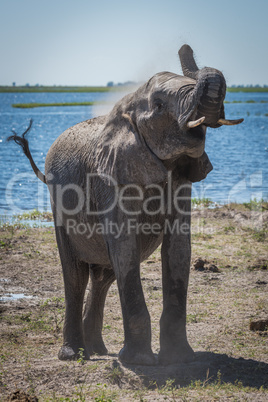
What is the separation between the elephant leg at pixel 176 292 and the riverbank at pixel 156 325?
0.18 metres

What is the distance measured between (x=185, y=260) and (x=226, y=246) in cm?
497

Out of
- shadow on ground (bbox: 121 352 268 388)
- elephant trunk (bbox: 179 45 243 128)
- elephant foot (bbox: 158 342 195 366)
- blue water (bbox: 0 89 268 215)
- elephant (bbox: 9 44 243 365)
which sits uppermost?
blue water (bbox: 0 89 268 215)

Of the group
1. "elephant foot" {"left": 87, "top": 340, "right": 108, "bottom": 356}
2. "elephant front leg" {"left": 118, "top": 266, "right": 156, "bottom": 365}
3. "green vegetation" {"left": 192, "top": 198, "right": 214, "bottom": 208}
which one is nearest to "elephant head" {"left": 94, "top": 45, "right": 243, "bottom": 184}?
"elephant front leg" {"left": 118, "top": 266, "right": 156, "bottom": 365}

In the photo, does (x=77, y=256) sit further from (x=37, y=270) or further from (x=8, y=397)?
(x=37, y=270)

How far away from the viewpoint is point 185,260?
5.19 meters

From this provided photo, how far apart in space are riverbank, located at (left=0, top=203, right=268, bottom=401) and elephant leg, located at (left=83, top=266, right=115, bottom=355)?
201mm

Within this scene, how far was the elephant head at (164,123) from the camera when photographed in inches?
162

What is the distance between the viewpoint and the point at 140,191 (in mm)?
4918

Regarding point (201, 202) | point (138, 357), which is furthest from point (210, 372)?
point (201, 202)

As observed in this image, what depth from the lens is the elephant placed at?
4.58 meters

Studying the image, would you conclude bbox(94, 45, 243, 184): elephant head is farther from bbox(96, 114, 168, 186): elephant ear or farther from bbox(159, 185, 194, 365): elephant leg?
bbox(159, 185, 194, 365): elephant leg

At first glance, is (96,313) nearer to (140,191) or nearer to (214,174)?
(140,191)

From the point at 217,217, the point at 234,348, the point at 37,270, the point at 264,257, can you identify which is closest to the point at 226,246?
the point at 264,257

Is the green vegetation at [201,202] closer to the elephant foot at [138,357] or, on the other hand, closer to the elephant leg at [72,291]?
the elephant leg at [72,291]
